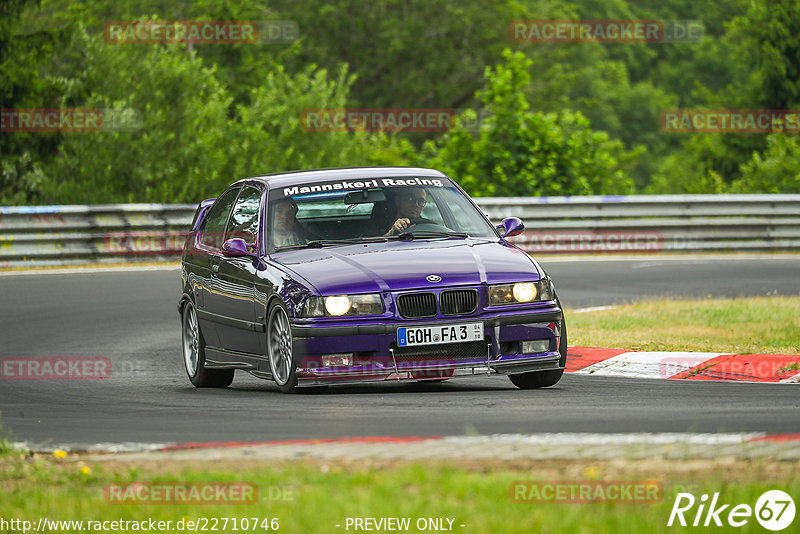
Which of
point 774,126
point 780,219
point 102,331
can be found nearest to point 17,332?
point 102,331

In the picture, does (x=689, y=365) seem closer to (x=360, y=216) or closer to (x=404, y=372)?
(x=360, y=216)

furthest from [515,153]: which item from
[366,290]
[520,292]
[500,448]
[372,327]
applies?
[500,448]

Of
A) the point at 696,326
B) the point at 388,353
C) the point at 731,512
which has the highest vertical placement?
the point at 731,512

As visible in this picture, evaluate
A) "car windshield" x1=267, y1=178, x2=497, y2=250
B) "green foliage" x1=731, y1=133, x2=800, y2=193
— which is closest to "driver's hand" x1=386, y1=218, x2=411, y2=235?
"car windshield" x1=267, y1=178, x2=497, y2=250

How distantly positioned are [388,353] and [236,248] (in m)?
1.79

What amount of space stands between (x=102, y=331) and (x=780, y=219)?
14.5 metres

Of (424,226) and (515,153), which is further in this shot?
(515,153)

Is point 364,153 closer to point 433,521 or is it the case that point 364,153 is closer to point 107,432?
point 107,432

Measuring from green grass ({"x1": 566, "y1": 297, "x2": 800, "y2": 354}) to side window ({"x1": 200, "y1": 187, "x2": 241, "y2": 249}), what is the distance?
329 centimetres

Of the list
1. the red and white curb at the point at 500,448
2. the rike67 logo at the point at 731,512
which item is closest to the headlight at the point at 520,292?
the red and white curb at the point at 500,448

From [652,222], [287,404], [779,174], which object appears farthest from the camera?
[779,174]

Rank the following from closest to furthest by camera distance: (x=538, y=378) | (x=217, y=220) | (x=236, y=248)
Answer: (x=538, y=378), (x=236, y=248), (x=217, y=220)

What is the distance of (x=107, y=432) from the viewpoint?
7746mm

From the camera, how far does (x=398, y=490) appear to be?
5562 millimetres
